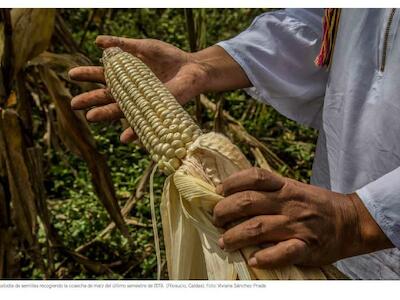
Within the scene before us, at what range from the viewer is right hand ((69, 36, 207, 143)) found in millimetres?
1037

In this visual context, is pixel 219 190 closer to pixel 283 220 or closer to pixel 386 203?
pixel 283 220

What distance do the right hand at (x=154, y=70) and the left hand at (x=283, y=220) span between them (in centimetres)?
42

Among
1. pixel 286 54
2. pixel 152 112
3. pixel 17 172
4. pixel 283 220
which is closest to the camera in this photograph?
pixel 283 220

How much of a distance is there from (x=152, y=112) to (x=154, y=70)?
295mm

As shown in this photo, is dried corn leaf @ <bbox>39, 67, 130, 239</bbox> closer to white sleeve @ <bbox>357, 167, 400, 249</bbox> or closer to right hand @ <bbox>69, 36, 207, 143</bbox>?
right hand @ <bbox>69, 36, 207, 143</bbox>

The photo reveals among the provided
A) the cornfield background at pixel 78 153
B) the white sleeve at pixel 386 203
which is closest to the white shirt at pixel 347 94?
the white sleeve at pixel 386 203

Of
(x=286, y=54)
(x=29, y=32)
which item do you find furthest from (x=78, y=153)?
(x=286, y=54)

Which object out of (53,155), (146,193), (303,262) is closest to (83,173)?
(53,155)

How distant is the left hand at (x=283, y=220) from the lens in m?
0.63

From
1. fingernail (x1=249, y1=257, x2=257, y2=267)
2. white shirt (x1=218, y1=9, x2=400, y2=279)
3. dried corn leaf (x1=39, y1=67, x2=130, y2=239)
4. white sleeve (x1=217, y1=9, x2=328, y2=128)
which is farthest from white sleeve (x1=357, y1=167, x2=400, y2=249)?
dried corn leaf (x1=39, y1=67, x2=130, y2=239)

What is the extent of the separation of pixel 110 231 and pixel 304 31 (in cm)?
89

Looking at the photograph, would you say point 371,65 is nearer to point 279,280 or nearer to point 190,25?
point 279,280

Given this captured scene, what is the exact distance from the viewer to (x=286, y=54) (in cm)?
105

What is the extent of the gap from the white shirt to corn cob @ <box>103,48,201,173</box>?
0.20 metres
